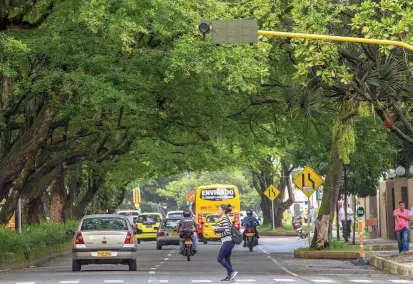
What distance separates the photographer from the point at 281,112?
130 ft

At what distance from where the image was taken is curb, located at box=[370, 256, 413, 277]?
92.7 feet

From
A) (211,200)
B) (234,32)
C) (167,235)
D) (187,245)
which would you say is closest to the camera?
(234,32)

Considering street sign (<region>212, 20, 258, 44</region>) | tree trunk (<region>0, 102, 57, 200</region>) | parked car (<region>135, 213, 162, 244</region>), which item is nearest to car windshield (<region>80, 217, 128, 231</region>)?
tree trunk (<region>0, 102, 57, 200</region>)

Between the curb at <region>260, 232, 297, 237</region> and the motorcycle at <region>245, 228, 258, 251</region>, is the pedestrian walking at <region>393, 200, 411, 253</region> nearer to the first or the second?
the motorcycle at <region>245, 228, 258, 251</region>

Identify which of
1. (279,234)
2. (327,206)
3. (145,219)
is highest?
(145,219)

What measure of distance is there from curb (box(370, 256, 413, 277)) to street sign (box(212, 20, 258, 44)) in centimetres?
874

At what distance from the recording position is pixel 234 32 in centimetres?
2252

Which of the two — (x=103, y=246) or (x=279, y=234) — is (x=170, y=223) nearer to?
(x=279, y=234)

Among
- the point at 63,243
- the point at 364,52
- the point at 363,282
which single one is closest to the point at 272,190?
the point at 63,243

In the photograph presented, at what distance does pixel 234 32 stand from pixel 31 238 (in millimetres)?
19367

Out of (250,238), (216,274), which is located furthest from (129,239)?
(250,238)

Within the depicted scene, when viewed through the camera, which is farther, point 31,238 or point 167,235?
point 167,235

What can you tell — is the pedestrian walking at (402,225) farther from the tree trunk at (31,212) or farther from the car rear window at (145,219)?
the car rear window at (145,219)

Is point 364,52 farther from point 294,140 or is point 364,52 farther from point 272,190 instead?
point 272,190
